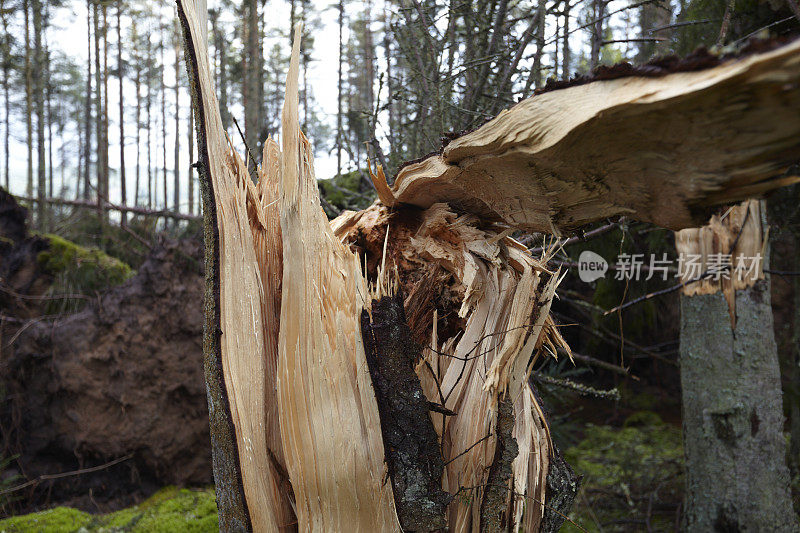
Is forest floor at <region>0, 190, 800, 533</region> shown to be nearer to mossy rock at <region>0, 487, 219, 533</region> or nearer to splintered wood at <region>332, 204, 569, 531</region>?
mossy rock at <region>0, 487, 219, 533</region>

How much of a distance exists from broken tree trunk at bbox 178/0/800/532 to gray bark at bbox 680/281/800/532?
202 centimetres

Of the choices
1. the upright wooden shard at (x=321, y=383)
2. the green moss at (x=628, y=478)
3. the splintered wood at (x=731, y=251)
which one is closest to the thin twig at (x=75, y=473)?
the upright wooden shard at (x=321, y=383)

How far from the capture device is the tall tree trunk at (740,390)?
2.94m

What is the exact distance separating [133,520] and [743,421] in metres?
3.70

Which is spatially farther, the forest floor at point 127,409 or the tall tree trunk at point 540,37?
the forest floor at point 127,409

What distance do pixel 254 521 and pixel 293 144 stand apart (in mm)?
1068

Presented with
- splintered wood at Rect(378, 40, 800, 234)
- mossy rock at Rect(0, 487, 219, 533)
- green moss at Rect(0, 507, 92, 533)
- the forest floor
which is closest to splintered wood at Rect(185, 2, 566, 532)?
splintered wood at Rect(378, 40, 800, 234)

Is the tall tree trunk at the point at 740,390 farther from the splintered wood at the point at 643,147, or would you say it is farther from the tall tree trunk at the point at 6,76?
the tall tree trunk at the point at 6,76

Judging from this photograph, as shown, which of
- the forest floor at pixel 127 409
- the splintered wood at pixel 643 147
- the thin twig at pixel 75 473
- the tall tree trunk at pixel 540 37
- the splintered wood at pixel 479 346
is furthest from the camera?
the forest floor at pixel 127 409

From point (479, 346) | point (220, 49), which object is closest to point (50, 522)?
point (479, 346)

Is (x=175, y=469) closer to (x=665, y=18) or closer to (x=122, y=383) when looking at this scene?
(x=122, y=383)

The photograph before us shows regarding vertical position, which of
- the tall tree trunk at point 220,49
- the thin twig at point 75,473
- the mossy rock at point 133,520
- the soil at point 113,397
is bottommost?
the mossy rock at point 133,520

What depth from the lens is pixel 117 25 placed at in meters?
14.1

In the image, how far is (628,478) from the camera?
4.19 metres
